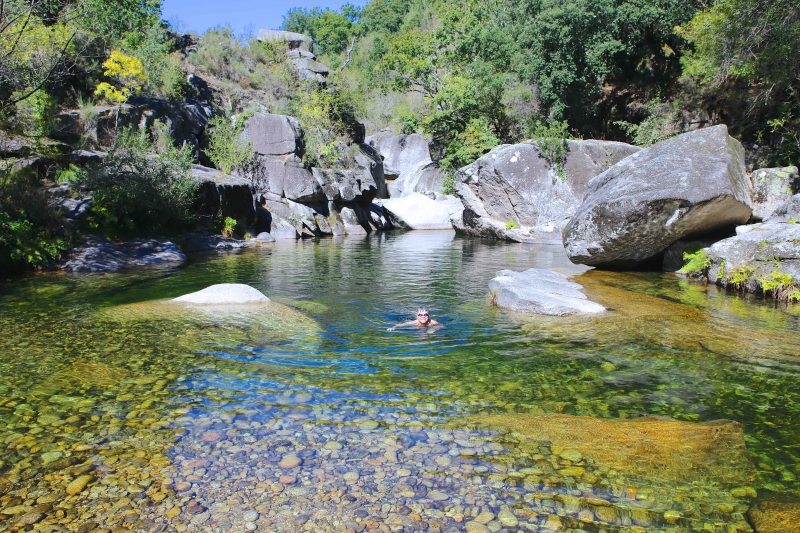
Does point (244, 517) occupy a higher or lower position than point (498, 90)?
lower

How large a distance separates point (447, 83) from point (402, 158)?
579 inches

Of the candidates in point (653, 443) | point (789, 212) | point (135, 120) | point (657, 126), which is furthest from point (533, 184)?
point (653, 443)

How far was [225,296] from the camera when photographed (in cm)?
1118

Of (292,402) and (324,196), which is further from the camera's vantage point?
(324,196)

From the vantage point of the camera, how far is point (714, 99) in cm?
2784

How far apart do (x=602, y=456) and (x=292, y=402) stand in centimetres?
319

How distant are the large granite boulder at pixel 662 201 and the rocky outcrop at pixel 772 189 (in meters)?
3.70

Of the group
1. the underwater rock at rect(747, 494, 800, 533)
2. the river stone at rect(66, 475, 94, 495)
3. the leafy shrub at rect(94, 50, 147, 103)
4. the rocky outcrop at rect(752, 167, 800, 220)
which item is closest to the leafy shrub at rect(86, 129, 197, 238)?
the leafy shrub at rect(94, 50, 147, 103)

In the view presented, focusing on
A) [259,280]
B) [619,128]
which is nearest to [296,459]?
[259,280]

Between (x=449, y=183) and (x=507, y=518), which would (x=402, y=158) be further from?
(x=507, y=518)

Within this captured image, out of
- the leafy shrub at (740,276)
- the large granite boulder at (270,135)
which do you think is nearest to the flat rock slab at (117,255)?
the large granite boulder at (270,135)

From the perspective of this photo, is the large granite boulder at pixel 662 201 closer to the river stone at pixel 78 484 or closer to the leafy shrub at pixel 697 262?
the leafy shrub at pixel 697 262

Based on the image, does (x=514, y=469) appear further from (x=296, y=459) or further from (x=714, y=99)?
(x=714, y=99)

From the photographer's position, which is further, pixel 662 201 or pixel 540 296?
pixel 662 201
